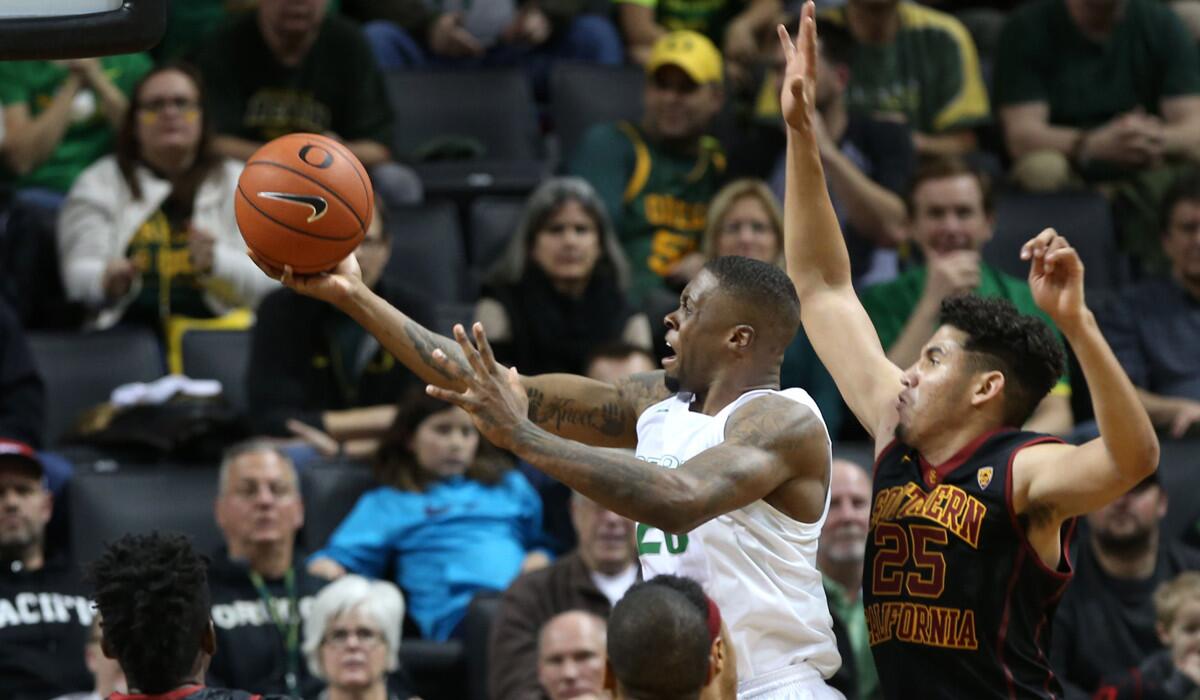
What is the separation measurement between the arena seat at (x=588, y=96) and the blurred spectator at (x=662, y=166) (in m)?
0.77

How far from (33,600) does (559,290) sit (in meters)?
2.50

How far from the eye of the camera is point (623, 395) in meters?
5.10

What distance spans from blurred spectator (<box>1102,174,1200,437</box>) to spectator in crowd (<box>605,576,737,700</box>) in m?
4.95

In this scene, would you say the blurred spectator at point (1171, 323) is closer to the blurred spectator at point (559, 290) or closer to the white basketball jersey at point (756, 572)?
the blurred spectator at point (559, 290)

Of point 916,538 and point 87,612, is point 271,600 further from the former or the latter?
point 916,538

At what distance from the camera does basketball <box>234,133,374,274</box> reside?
4.78 metres

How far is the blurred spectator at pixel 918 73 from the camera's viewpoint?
31.4 feet

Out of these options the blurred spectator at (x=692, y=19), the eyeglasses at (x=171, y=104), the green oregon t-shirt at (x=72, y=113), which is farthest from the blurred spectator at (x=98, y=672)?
the blurred spectator at (x=692, y=19)

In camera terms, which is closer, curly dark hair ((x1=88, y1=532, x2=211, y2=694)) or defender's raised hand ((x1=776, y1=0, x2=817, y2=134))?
curly dark hair ((x1=88, y1=532, x2=211, y2=694))

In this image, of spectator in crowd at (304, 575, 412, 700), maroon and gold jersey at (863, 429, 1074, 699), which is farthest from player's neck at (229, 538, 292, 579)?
maroon and gold jersey at (863, 429, 1074, 699)

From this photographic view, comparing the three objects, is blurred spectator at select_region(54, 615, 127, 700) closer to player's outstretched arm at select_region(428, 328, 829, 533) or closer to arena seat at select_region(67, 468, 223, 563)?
arena seat at select_region(67, 468, 223, 563)

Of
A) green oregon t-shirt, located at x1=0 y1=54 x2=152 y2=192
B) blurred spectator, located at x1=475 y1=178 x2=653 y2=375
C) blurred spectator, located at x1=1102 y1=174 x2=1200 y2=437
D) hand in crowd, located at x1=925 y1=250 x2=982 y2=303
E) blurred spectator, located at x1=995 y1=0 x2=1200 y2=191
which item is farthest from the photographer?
blurred spectator, located at x1=995 y1=0 x2=1200 y2=191

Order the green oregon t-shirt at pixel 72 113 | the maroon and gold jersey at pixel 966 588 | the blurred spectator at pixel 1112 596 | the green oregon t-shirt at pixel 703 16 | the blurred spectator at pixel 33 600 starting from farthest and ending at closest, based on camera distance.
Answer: the green oregon t-shirt at pixel 703 16
the green oregon t-shirt at pixel 72 113
the blurred spectator at pixel 1112 596
the blurred spectator at pixel 33 600
the maroon and gold jersey at pixel 966 588

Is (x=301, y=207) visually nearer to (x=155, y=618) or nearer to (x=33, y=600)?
(x=155, y=618)
